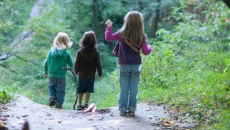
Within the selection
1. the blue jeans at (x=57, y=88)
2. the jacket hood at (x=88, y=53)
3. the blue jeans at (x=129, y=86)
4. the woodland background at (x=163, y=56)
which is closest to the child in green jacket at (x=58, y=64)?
the blue jeans at (x=57, y=88)

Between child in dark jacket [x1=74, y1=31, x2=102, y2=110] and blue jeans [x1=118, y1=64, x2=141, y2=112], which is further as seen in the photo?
child in dark jacket [x1=74, y1=31, x2=102, y2=110]

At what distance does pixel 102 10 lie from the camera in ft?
80.7

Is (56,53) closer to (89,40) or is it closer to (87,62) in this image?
(87,62)

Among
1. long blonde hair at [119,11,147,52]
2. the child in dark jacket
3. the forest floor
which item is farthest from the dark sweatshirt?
long blonde hair at [119,11,147,52]

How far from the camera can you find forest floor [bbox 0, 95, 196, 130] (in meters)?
6.06

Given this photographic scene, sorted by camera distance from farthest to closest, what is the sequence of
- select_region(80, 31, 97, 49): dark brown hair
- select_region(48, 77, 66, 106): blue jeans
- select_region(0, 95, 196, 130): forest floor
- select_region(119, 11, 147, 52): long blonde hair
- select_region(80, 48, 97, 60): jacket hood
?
select_region(48, 77, 66, 106): blue jeans < select_region(80, 48, 97, 60): jacket hood < select_region(80, 31, 97, 49): dark brown hair < select_region(119, 11, 147, 52): long blonde hair < select_region(0, 95, 196, 130): forest floor

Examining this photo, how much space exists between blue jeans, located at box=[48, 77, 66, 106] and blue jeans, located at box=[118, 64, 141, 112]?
7.30 ft

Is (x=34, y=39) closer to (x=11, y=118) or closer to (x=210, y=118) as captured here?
(x=11, y=118)

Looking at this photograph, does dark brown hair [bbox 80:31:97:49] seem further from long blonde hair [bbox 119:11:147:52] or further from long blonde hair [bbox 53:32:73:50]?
long blonde hair [bbox 119:11:147:52]

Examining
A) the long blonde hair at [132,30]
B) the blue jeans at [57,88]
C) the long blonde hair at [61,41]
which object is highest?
the long blonde hair at [132,30]

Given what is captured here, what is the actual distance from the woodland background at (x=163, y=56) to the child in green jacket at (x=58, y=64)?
1.08 m

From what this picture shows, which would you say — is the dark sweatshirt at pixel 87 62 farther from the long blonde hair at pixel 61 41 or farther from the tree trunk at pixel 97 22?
the tree trunk at pixel 97 22

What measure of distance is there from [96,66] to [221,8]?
18.9 ft

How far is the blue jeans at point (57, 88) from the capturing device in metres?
8.84
